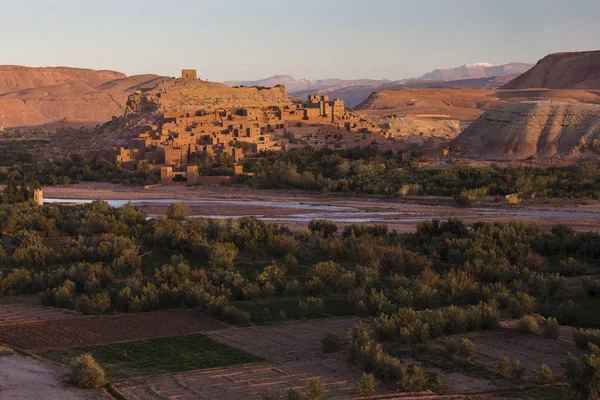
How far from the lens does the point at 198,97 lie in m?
60.7

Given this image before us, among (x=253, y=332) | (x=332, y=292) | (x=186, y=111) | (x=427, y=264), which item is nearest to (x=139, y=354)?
(x=253, y=332)

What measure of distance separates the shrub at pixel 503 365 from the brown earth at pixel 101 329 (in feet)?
17.4

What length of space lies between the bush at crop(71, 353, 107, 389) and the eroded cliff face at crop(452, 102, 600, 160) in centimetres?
3642

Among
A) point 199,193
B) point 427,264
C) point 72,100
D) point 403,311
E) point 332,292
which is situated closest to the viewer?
point 403,311

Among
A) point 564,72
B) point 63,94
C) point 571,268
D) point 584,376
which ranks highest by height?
point 564,72

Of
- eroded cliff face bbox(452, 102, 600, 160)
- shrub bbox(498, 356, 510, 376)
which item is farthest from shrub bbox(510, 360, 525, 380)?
eroded cliff face bbox(452, 102, 600, 160)

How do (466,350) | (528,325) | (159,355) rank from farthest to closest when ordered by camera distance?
(528,325) → (159,355) → (466,350)

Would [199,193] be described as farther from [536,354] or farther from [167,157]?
[536,354]

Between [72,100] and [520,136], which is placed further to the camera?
[72,100]

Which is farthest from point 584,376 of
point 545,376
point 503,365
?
point 503,365

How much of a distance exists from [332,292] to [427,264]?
319 cm

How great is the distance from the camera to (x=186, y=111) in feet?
186

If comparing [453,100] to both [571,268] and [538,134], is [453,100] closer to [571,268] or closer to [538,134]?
[538,134]

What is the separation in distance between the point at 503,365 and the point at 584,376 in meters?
1.45
